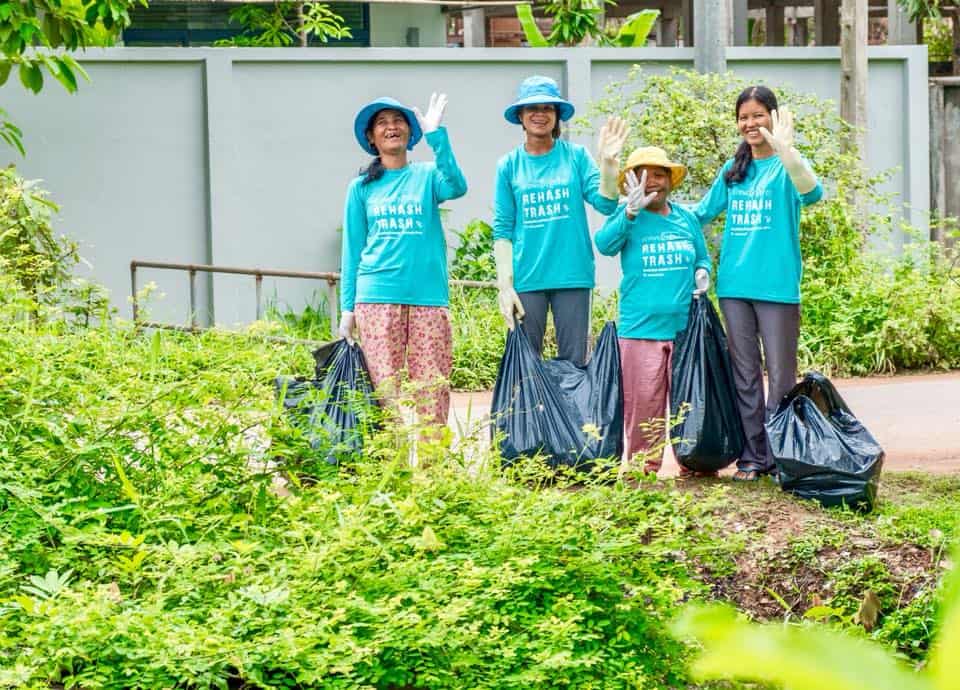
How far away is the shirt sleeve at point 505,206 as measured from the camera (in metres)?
5.90

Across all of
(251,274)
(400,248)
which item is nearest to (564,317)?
(400,248)

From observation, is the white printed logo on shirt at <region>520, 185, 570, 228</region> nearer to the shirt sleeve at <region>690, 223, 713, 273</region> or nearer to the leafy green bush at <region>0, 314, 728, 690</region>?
the shirt sleeve at <region>690, 223, 713, 273</region>

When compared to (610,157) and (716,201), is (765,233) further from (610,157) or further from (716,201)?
(610,157)

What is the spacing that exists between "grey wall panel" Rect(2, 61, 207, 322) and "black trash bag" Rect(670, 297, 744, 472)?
5451 millimetres

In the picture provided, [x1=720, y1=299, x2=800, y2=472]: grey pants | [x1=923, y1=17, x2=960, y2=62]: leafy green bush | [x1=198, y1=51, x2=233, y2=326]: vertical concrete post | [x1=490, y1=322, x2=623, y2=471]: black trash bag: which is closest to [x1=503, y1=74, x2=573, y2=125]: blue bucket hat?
[x1=490, y1=322, x2=623, y2=471]: black trash bag

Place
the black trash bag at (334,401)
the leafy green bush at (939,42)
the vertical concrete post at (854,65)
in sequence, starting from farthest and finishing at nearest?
1. the leafy green bush at (939,42)
2. the vertical concrete post at (854,65)
3. the black trash bag at (334,401)

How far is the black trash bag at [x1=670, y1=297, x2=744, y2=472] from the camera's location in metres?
5.68

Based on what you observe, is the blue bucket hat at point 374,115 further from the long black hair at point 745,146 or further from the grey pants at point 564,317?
the long black hair at point 745,146

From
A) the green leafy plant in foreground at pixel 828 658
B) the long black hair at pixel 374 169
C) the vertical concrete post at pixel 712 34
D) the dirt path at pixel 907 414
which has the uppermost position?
the vertical concrete post at pixel 712 34

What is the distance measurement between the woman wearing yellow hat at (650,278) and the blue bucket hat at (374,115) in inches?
33.5

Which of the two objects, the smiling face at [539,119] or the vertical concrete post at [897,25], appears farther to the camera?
the vertical concrete post at [897,25]

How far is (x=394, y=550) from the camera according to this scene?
12.4 feet

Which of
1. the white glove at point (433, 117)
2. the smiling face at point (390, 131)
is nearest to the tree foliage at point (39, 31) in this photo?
the smiling face at point (390, 131)

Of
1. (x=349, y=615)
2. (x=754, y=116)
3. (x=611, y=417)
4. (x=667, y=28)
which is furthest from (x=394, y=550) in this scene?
(x=667, y=28)
